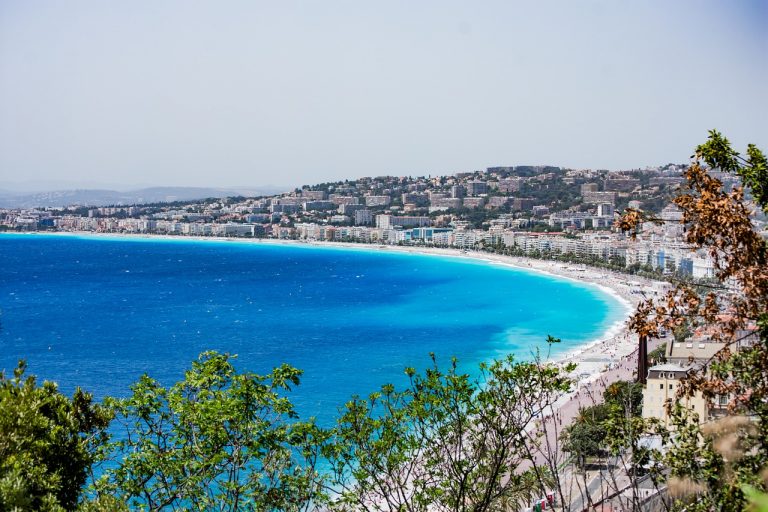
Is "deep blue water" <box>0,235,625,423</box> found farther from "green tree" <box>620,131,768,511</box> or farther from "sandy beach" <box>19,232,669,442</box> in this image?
"green tree" <box>620,131,768,511</box>

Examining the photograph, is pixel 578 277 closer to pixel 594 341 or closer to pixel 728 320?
pixel 594 341

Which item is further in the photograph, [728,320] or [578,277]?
[578,277]

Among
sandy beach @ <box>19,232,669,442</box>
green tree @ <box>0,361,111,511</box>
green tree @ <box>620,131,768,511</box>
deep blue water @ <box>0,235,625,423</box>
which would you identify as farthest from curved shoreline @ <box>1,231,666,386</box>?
green tree @ <box>0,361,111,511</box>

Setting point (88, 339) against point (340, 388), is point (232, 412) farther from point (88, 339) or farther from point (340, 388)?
point (88, 339)

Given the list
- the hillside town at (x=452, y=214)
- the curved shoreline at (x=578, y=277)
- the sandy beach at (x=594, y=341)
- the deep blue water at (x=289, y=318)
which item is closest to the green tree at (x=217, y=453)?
the sandy beach at (x=594, y=341)

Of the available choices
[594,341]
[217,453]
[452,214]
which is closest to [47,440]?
[217,453]

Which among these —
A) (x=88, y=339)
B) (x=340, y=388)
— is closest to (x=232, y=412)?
(x=340, y=388)
